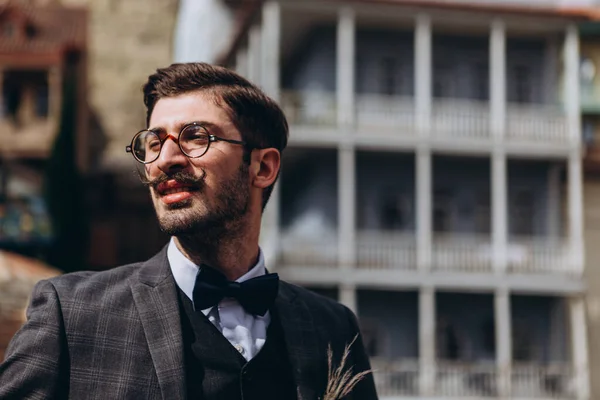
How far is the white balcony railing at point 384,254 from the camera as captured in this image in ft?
79.6

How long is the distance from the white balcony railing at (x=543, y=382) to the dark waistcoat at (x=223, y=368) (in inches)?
831

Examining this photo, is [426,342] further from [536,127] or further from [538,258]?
[536,127]

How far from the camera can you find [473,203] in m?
26.1

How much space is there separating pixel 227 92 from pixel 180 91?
5.5 inches

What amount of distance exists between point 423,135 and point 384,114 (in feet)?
3.22

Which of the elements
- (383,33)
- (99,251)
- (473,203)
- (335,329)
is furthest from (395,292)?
(335,329)

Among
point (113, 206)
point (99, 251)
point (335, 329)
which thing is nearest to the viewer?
point (335, 329)

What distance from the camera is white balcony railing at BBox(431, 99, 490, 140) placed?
25172mm

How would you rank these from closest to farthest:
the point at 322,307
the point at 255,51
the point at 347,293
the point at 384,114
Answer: the point at 322,307, the point at 347,293, the point at 384,114, the point at 255,51

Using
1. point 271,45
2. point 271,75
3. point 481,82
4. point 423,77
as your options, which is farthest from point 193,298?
point 481,82

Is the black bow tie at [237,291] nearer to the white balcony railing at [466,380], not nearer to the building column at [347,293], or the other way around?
the building column at [347,293]

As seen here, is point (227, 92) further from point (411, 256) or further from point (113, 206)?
point (113, 206)

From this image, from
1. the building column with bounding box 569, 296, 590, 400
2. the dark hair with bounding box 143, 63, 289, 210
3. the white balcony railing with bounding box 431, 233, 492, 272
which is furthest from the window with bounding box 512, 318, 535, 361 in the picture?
the dark hair with bounding box 143, 63, 289, 210

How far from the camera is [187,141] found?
3.25 meters
